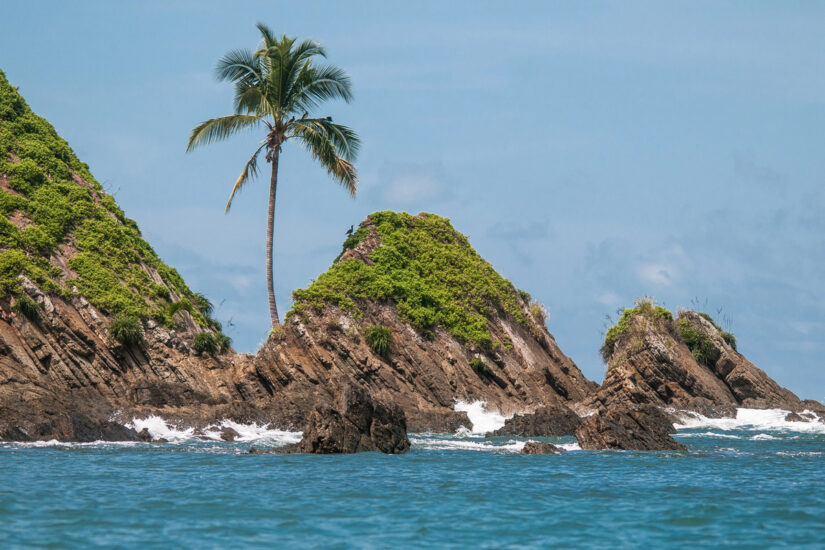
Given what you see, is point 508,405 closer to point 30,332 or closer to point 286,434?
point 286,434

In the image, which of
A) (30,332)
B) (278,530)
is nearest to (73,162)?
(30,332)

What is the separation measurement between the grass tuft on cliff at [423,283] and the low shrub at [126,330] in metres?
8.16

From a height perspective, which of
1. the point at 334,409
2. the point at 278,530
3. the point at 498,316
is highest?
the point at 498,316

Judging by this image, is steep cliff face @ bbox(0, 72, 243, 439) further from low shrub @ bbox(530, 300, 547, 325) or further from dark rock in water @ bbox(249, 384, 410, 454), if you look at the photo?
low shrub @ bbox(530, 300, 547, 325)

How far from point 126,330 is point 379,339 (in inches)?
501

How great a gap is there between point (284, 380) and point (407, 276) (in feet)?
42.4

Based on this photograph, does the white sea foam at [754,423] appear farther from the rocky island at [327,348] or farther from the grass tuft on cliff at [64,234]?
the grass tuft on cliff at [64,234]

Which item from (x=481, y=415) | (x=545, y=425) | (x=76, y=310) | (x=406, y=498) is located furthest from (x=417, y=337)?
(x=406, y=498)

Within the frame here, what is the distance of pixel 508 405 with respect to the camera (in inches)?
1772

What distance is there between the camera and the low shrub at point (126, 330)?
37.1 meters

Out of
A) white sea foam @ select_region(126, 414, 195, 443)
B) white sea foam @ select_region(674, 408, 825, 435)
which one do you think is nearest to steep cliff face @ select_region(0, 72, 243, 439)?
white sea foam @ select_region(126, 414, 195, 443)

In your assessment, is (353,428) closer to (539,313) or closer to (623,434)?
(623,434)

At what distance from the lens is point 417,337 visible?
4681 cm

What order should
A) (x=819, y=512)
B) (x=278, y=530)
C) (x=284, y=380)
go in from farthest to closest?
(x=284, y=380), (x=819, y=512), (x=278, y=530)
